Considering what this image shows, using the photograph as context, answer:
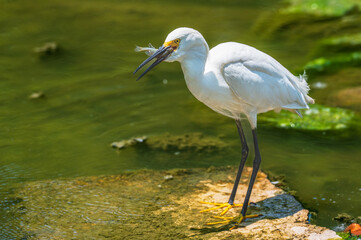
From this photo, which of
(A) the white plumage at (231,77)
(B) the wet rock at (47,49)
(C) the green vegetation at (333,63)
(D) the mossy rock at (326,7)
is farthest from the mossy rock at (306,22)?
(A) the white plumage at (231,77)

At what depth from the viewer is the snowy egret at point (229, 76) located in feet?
15.6

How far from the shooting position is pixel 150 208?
205 inches

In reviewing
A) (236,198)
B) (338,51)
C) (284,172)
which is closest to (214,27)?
(338,51)

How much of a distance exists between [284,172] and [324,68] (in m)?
3.74

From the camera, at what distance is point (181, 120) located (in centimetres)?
762

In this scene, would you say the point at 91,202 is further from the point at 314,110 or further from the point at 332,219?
the point at 314,110

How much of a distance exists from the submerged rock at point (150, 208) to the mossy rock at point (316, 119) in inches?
65.3

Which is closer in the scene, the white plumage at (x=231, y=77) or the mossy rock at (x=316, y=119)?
the white plumage at (x=231, y=77)

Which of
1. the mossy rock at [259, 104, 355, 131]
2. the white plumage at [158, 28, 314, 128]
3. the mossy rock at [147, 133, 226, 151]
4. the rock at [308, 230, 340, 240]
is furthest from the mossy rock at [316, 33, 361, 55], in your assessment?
the rock at [308, 230, 340, 240]

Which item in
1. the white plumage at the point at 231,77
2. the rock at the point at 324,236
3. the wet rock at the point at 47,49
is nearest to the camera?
the rock at the point at 324,236

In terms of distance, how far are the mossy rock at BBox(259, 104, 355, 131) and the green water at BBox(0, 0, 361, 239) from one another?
0.17 meters

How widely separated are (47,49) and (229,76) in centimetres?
589

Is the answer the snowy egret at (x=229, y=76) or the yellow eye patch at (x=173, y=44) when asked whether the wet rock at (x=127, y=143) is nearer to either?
the snowy egret at (x=229, y=76)

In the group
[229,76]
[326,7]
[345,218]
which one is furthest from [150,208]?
[326,7]
